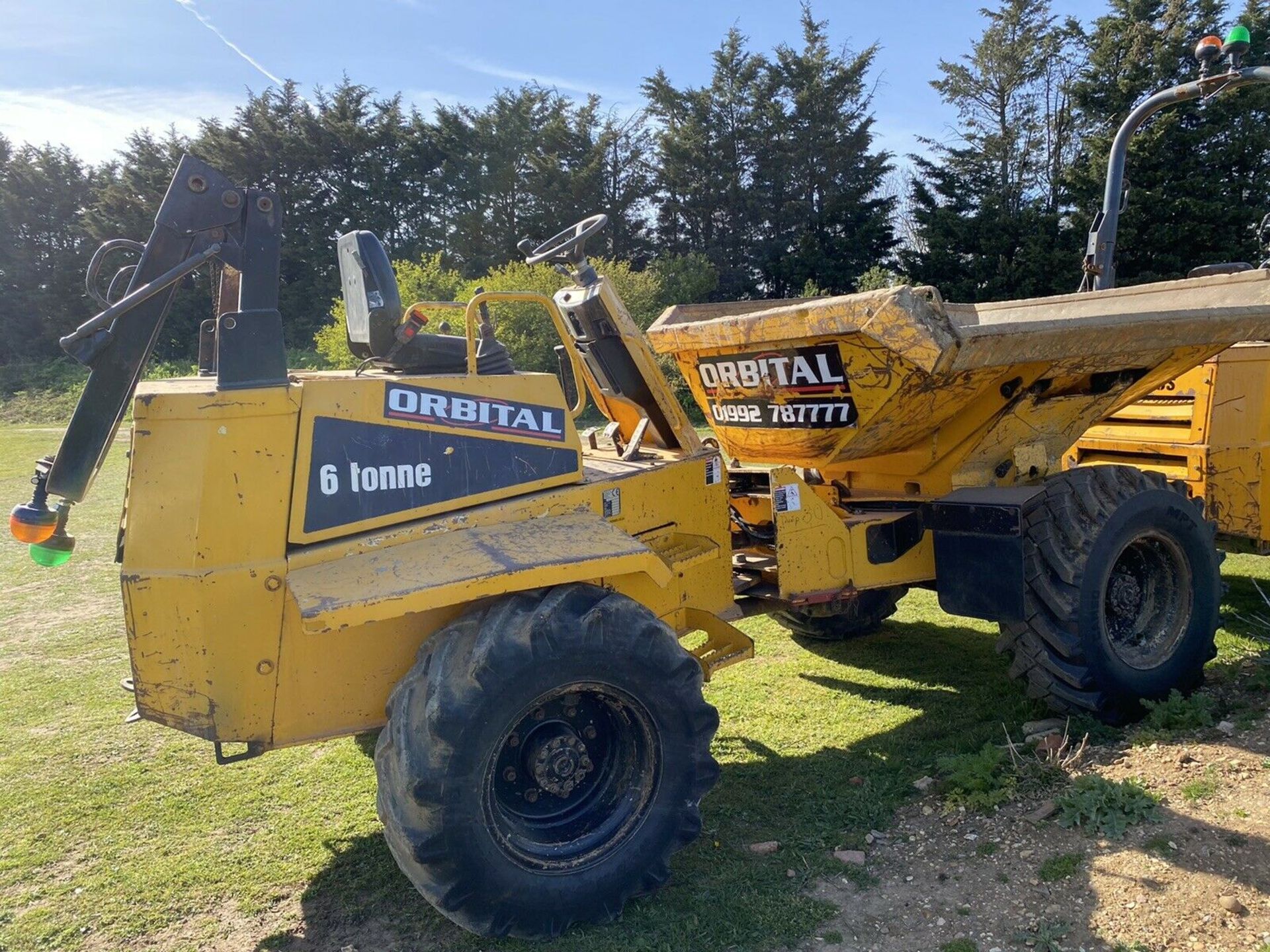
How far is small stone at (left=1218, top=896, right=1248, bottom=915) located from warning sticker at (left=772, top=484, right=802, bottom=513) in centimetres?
219

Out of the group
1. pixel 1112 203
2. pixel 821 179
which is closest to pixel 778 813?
pixel 1112 203

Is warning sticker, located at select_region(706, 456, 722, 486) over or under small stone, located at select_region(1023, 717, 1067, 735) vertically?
over

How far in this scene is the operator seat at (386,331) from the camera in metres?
3.58

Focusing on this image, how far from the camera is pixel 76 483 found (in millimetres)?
3166

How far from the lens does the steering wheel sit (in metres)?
4.16

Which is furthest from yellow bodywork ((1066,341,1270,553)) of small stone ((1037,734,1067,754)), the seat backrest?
the seat backrest

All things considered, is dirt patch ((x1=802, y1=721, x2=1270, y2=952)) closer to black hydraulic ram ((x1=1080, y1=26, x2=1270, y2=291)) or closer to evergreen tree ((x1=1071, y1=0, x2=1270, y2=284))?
black hydraulic ram ((x1=1080, y1=26, x2=1270, y2=291))

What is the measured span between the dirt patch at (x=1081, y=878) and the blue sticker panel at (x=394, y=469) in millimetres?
1934

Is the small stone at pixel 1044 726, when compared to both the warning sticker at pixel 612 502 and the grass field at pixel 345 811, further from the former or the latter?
the warning sticker at pixel 612 502

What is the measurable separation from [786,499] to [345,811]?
2443 mm

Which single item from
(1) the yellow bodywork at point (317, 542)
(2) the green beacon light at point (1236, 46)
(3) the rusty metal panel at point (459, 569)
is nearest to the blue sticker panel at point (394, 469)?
(1) the yellow bodywork at point (317, 542)

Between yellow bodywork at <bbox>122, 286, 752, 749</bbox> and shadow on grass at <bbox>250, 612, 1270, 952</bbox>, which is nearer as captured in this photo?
yellow bodywork at <bbox>122, 286, 752, 749</bbox>

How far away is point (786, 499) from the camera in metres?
4.40

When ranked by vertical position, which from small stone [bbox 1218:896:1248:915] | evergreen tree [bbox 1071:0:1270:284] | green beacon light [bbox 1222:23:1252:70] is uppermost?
evergreen tree [bbox 1071:0:1270:284]
